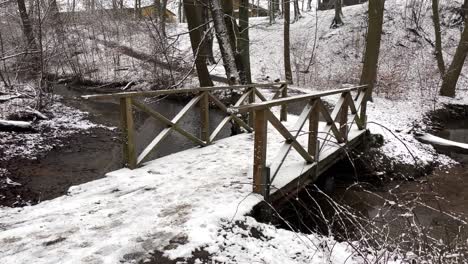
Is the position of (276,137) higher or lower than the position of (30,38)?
lower

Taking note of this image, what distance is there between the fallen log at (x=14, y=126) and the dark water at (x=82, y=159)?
1148mm

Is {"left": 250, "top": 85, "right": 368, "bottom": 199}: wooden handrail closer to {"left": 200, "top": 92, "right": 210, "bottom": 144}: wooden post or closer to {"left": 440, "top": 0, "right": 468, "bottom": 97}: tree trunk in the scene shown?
{"left": 200, "top": 92, "right": 210, "bottom": 144}: wooden post

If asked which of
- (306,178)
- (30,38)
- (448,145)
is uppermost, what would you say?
(30,38)

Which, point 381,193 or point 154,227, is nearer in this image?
point 154,227

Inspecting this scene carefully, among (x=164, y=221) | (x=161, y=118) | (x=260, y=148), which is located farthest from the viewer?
(x=161, y=118)

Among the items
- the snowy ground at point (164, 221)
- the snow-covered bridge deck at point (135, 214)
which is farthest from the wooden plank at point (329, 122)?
the snowy ground at point (164, 221)

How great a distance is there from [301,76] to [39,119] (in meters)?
12.4

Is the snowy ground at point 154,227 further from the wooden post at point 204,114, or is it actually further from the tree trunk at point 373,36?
the tree trunk at point 373,36

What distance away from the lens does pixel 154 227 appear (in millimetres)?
3463

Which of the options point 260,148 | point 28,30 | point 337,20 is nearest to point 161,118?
point 260,148

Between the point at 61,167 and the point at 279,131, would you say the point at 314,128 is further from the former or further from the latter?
the point at 61,167

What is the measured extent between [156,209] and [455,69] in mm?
13212

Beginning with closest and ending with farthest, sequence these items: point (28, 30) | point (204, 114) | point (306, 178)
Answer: point (306, 178)
point (204, 114)
point (28, 30)

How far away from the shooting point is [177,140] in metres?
9.95
